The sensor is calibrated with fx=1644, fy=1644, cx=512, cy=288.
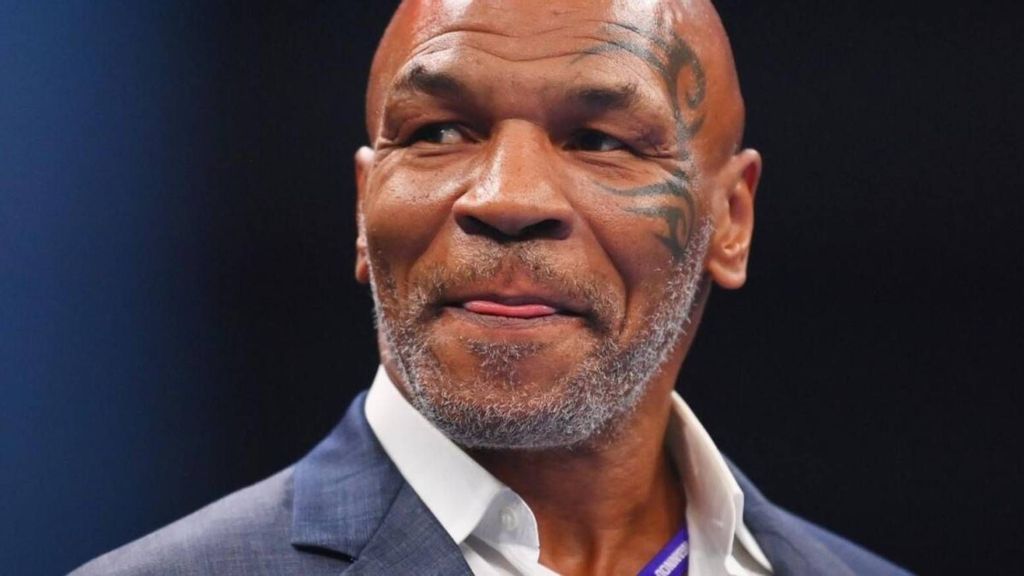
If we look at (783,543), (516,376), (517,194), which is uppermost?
(517,194)

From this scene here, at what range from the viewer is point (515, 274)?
82.5 inches

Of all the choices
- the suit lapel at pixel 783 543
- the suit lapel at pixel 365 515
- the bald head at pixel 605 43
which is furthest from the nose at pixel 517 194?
the suit lapel at pixel 783 543

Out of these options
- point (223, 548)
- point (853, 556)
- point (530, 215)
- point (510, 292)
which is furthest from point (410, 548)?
point (853, 556)

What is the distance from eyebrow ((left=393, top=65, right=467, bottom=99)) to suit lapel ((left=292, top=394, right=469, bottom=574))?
47 centimetres

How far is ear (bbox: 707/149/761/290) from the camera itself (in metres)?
2.38

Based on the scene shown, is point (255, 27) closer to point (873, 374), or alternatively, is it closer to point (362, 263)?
point (362, 263)

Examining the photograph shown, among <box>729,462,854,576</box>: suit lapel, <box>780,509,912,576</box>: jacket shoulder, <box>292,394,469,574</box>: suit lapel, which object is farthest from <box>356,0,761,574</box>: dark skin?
<box>780,509,912,576</box>: jacket shoulder

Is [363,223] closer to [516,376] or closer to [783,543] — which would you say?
[516,376]

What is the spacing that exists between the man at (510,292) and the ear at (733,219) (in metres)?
0.02

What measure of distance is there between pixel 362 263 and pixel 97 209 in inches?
22.1

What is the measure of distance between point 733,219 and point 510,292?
1.61 ft

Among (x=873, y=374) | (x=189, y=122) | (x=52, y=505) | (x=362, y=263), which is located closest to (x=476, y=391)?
(x=362, y=263)

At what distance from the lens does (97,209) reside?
268 centimetres

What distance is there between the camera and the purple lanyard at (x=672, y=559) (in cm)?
237
